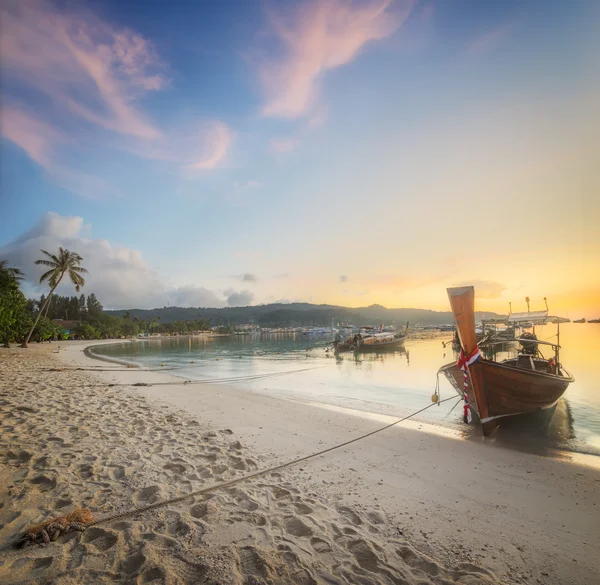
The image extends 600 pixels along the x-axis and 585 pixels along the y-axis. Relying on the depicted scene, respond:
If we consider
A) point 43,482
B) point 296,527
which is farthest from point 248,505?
point 43,482

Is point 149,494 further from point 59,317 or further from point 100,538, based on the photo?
point 59,317

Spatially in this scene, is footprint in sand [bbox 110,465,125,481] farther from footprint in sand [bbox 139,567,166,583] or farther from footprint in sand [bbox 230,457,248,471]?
footprint in sand [bbox 139,567,166,583]

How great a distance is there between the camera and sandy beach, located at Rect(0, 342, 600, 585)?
3.08m

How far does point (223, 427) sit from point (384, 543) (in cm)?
549

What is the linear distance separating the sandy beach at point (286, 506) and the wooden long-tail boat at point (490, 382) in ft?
6.67

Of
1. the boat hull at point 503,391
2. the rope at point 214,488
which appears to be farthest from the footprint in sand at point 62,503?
the boat hull at point 503,391

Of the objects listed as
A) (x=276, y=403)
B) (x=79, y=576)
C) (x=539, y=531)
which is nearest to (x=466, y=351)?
(x=539, y=531)

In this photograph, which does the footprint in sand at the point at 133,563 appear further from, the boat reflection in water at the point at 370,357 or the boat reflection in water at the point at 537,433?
the boat reflection in water at the point at 370,357

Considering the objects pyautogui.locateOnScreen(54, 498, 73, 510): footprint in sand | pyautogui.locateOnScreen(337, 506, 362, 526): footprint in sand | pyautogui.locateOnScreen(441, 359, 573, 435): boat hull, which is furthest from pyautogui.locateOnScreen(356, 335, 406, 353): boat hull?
pyautogui.locateOnScreen(54, 498, 73, 510): footprint in sand

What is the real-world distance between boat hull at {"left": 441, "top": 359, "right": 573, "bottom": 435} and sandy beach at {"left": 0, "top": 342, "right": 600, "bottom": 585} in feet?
6.35

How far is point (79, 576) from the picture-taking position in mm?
2771

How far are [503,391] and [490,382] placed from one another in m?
0.56

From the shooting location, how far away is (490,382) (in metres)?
10.0

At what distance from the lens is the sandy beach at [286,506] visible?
10.1 feet
